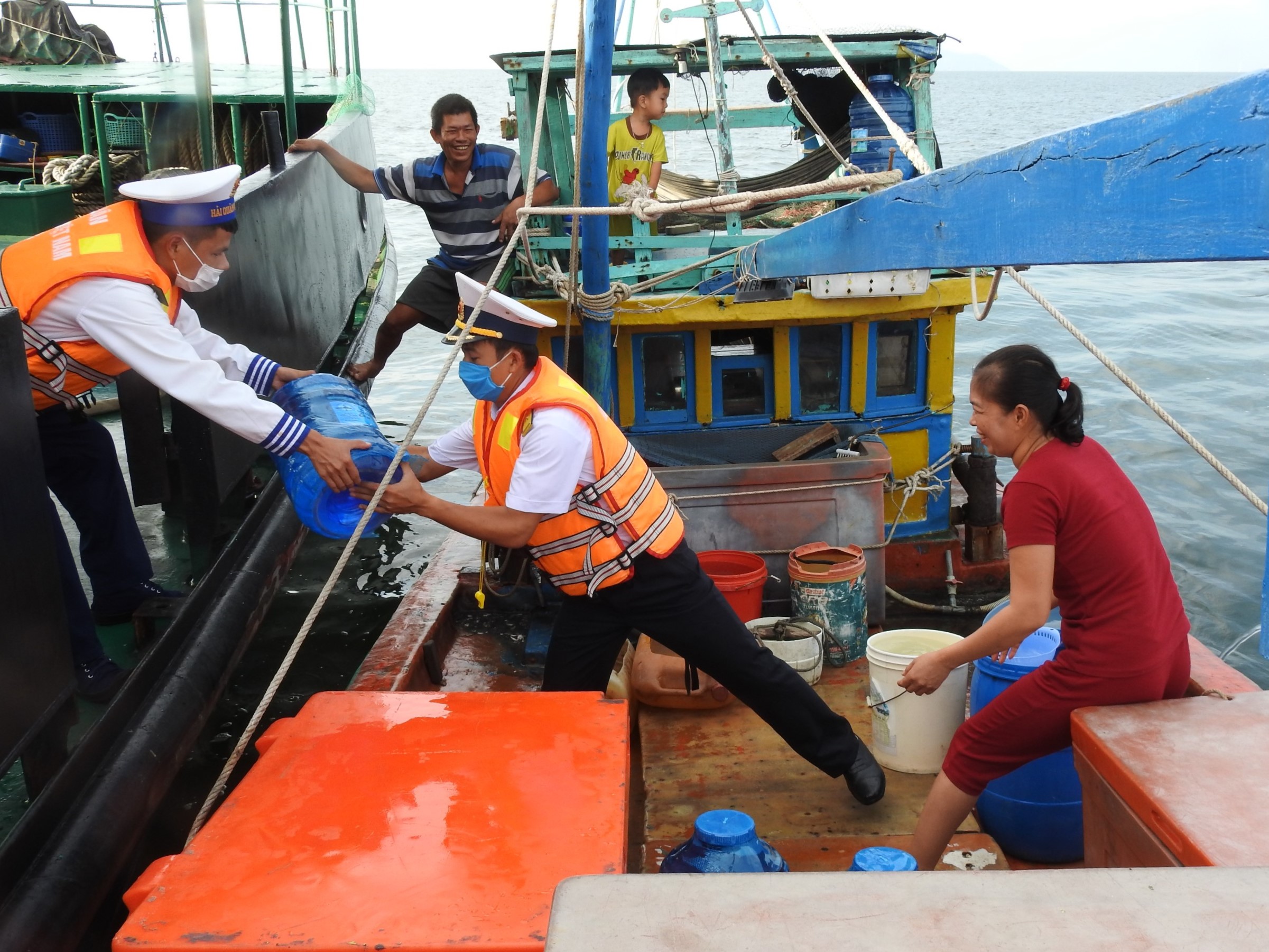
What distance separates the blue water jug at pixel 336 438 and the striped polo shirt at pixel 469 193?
2.45 meters

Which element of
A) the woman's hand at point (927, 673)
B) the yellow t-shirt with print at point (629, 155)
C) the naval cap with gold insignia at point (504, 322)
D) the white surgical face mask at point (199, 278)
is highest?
the yellow t-shirt with print at point (629, 155)

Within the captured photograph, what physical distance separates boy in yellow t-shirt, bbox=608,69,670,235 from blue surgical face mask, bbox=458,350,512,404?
14.0 ft

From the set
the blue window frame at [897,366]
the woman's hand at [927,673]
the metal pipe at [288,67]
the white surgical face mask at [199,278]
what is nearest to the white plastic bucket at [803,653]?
the woman's hand at [927,673]

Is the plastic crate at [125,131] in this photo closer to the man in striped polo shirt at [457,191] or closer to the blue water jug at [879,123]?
the man in striped polo shirt at [457,191]

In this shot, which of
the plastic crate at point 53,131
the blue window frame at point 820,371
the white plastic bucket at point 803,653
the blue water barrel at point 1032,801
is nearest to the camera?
the blue water barrel at point 1032,801

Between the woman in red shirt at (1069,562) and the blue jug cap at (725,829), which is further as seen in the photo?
the woman in red shirt at (1069,562)

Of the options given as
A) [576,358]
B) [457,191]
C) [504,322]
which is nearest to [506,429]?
[504,322]

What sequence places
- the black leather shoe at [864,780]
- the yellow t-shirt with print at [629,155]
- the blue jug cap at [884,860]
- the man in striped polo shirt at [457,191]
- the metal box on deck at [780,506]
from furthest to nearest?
the yellow t-shirt with print at [629,155] < the man in striped polo shirt at [457,191] < the metal box on deck at [780,506] < the black leather shoe at [864,780] < the blue jug cap at [884,860]

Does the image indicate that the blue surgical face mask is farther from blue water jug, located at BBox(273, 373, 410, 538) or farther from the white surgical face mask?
the white surgical face mask

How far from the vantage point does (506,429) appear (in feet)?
11.4

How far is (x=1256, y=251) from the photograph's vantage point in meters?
1.31

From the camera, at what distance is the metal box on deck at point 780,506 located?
6.23m

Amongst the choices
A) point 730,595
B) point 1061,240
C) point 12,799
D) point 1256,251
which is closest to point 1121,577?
point 1061,240

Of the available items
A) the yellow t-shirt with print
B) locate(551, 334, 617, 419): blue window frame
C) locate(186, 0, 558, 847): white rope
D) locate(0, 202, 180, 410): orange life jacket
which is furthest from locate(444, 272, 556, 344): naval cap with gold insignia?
the yellow t-shirt with print
